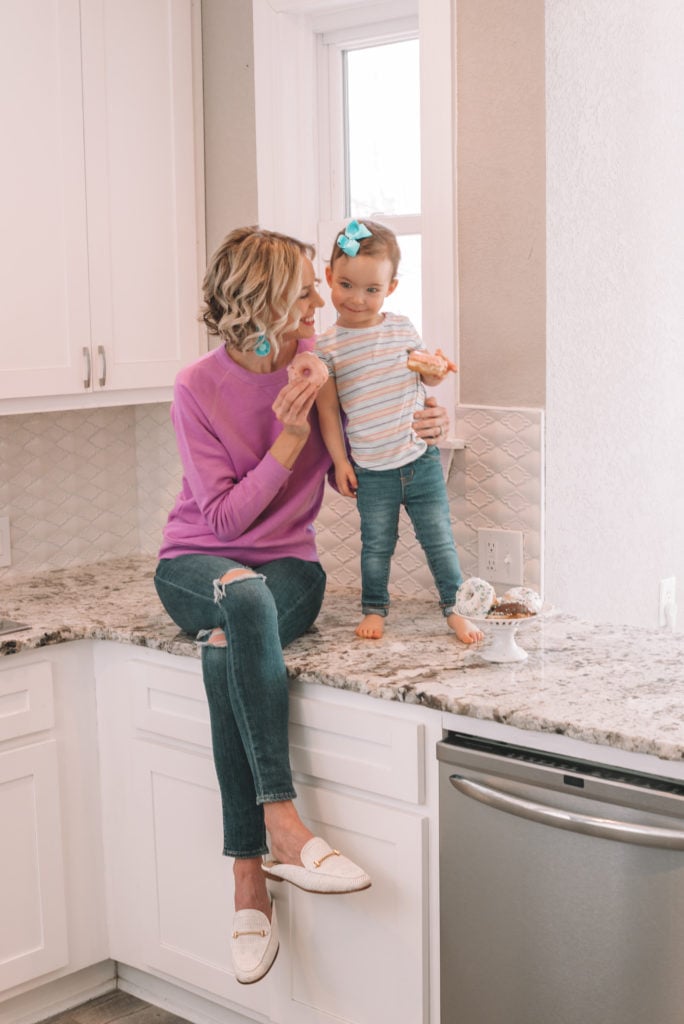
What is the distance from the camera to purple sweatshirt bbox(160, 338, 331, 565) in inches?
92.9

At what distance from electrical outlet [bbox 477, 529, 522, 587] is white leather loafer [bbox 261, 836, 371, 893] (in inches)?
28.8

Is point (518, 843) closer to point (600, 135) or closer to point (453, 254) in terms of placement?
point (453, 254)

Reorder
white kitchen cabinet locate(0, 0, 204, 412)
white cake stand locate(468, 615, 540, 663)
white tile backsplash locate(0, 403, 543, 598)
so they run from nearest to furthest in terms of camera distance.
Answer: white cake stand locate(468, 615, 540, 663)
white tile backsplash locate(0, 403, 543, 598)
white kitchen cabinet locate(0, 0, 204, 412)

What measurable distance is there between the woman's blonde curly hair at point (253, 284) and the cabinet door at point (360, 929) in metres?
0.84

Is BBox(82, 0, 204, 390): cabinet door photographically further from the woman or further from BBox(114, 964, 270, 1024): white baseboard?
BBox(114, 964, 270, 1024): white baseboard

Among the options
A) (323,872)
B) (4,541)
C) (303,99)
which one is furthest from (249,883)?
(303,99)

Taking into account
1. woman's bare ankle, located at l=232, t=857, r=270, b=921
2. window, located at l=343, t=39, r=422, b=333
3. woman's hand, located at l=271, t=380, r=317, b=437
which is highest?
window, located at l=343, t=39, r=422, b=333

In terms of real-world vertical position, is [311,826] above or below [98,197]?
below

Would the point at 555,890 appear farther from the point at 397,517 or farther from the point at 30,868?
the point at 30,868

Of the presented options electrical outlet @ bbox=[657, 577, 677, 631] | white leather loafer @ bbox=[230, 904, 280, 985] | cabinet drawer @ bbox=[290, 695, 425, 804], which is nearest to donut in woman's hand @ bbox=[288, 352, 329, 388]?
cabinet drawer @ bbox=[290, 695, 425, 804]

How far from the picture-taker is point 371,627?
2.35 meters

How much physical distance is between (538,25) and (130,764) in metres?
1.67

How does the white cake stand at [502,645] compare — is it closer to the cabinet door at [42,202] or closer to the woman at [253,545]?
the woman at [253,545]

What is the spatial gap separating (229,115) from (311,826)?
173cm
